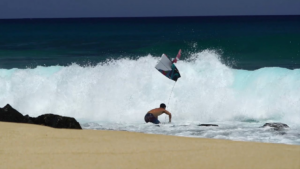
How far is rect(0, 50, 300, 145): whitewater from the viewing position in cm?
1430

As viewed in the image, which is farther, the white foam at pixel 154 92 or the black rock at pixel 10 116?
the white foam at pixel 154 92

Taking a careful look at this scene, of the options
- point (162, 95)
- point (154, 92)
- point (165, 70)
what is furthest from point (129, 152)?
point (154, 92)

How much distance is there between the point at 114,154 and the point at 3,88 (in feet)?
37.3

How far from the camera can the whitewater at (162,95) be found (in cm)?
1430

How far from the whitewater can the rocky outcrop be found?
6.81 feet

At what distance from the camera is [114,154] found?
8258mm

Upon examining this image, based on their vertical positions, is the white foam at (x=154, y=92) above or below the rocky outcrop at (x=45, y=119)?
above

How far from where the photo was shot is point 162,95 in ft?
56.1

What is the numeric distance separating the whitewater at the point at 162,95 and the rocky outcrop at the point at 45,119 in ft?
6.81

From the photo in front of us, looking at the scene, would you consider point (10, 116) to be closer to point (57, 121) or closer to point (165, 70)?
point (57, 121)

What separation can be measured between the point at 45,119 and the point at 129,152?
342cm

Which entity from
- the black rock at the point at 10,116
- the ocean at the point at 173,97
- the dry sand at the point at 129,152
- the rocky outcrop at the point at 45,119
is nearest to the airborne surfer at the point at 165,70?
the ocean at the point at 173,97

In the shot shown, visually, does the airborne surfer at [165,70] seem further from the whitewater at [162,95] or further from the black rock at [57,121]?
the black rock at [57,121]

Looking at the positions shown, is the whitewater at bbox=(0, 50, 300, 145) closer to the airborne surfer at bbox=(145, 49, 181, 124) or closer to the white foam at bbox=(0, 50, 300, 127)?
the white foam at bbox=(0, 50, 300, 127)
